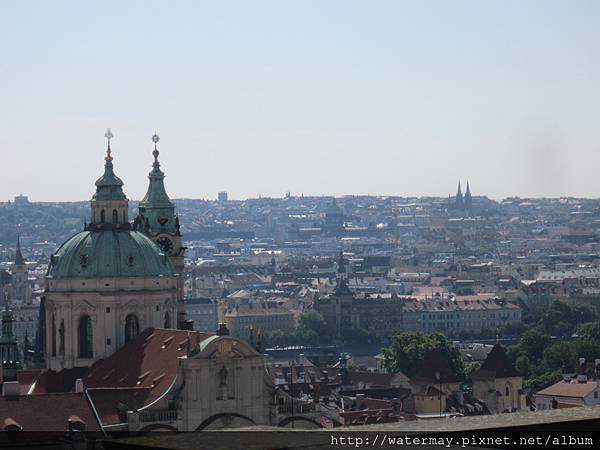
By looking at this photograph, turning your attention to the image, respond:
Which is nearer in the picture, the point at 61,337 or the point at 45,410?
the point at 45,410

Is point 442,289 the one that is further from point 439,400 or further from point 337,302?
point 439,400

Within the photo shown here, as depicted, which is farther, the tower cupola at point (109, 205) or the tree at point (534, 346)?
the tree at point (534, 346)

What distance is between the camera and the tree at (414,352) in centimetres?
8435

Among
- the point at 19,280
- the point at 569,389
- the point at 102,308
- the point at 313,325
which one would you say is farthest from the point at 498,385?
the point at 19,280

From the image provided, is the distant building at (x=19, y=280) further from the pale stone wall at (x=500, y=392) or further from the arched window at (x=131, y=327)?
the arched window at (x=131, y=327)

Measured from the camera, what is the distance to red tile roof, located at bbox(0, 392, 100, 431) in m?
35.8

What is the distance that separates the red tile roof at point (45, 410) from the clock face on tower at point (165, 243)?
1570 cm

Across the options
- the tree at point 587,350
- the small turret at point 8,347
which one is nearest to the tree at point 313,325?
the tree at point 587,350

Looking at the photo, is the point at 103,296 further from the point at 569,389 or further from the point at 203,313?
the point at 203,313

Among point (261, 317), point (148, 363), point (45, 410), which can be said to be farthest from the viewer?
point (261, 317)

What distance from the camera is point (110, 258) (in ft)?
164

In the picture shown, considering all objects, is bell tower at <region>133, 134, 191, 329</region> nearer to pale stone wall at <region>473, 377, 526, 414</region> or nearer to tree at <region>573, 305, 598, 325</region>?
pale stone wall at <region>473, 377, 526, 414</region>

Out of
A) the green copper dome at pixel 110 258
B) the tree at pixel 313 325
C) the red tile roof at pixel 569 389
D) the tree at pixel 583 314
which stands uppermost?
the green copper dome at pixel 110 258

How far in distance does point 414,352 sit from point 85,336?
40308 mm
